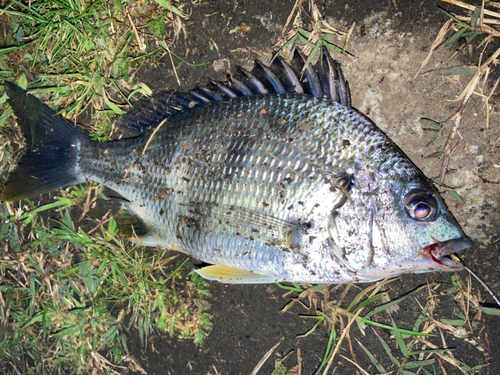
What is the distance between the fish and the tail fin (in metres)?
0.19

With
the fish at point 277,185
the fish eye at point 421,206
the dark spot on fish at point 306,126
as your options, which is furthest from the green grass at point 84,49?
the fish eye at point 421,206

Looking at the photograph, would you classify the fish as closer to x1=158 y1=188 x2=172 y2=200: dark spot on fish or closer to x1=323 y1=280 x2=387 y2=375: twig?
x1=158 y1=188 x2=172 y2=200: dark spot on fish

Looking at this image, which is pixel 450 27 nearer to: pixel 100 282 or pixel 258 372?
pixel 258 372

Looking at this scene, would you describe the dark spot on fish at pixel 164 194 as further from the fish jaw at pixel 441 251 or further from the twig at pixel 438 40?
the twig at pixel 438 40

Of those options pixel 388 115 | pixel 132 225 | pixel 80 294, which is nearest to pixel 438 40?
pixel 388 115

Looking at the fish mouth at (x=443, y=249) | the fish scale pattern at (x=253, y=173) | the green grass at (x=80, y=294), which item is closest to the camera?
the fish mouth at (x=443, y=249)

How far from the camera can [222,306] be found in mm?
2916

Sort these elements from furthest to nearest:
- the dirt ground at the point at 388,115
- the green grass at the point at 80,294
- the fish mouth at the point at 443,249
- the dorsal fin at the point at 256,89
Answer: the green grass at the point at 80,294, the dirt ground at the point at 388,115, the dorsal fin at the point at 256,89, the fish mouth at the point at 443,249

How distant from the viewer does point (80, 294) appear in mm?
3170

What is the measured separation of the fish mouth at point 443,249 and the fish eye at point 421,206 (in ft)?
0.47

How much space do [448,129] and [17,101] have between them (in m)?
3.31

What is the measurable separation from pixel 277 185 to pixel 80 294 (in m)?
2.34

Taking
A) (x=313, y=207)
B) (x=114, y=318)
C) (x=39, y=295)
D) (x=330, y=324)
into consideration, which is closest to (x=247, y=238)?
(x=313, y=207)

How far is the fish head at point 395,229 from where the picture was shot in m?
1.88
